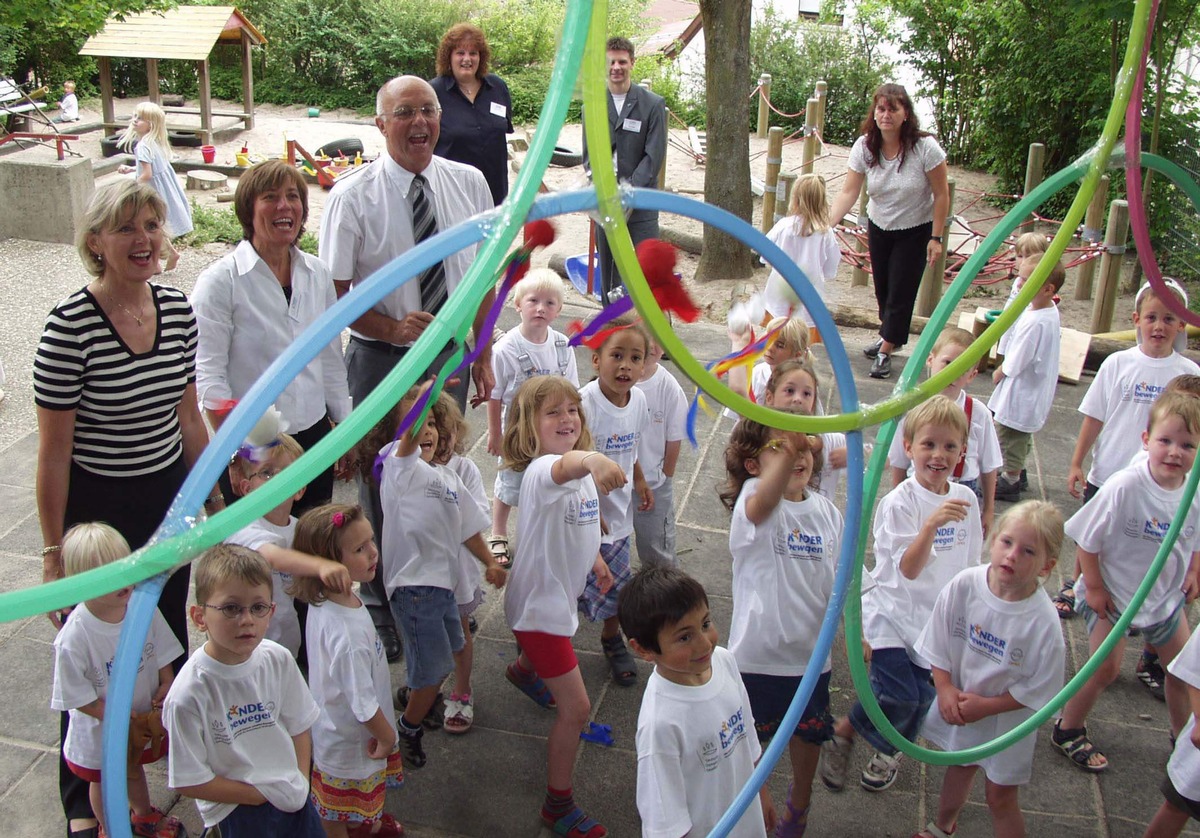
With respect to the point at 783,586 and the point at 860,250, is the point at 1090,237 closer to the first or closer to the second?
the point at 860,250

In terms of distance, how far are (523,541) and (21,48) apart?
18.8 metres

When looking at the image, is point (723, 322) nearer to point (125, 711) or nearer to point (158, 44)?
point (125, 711)

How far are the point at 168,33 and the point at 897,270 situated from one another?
12.7 m

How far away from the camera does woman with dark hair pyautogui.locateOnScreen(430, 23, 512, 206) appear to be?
21.1 feet

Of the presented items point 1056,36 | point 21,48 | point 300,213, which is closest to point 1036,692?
point 300,213

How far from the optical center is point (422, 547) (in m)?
3.50

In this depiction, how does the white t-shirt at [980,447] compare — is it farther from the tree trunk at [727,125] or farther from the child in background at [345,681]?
the tree trunk at [727,125]

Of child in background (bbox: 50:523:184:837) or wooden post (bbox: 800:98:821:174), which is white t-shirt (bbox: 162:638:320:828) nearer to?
child in background (bbox: 50:523:184:837)

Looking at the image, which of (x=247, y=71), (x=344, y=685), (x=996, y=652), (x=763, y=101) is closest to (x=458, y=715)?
(x=344, y=685)

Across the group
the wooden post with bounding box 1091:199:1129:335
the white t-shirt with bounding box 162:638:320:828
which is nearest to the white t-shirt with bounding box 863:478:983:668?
the white t-shirt with bounding box 162:638:320:828

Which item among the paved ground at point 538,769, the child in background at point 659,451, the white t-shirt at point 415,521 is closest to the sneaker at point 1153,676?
the paved ground at point 538,769

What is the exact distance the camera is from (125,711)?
6.44 ft

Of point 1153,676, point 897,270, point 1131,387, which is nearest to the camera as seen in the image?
point 1153,676

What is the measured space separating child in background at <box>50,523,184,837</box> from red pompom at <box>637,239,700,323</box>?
1.49 m
